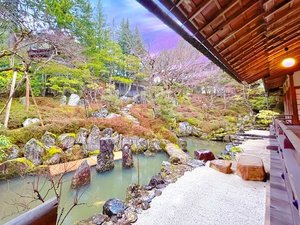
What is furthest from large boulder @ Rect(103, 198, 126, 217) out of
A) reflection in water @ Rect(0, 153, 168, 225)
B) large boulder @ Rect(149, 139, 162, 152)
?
large boulder @ Rect(149, 139, 162, 152)

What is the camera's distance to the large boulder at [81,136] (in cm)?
805

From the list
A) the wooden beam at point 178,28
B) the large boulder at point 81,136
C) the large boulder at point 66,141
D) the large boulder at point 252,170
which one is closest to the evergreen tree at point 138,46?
the large boulder at point 81,136

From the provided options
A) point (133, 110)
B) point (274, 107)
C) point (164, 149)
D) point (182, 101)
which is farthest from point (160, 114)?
point (274, 107)

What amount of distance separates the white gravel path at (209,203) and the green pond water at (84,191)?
5.59 feet

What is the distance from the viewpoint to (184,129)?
44.6ft

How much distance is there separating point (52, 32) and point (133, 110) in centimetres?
705

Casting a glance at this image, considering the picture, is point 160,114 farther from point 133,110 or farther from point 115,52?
point 115,52

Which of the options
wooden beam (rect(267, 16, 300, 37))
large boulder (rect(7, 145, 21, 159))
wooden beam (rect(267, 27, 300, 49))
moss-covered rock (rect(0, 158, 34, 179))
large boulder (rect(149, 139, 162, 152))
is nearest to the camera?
wooden beam (rect(267, 16, 300, 37))

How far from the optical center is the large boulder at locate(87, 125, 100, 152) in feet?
27.1

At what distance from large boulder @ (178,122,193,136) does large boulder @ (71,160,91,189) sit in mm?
8777

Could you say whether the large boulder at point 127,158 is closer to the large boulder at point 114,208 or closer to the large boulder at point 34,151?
the large boulder at point 34,151

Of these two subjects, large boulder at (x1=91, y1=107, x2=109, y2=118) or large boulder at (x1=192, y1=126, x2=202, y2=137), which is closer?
large boulder at (x1=91, y1=107, x2=109, y2=118)

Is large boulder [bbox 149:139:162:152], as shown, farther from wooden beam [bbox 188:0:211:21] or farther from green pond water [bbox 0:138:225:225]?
wooden beam [bbox 188:0:211:21]

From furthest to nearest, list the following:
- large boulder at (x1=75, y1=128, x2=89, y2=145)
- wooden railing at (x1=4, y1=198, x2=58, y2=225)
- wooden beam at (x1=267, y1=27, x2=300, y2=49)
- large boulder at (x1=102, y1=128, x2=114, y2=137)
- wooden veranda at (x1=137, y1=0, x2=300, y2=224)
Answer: large boulder at (x1=102, y1=128, x2=114, y2=137) < large boulder at (x1=75, y1=128, x2=89, y2=145) < wooden beam at (x1=267, y1=27, x2=300, y2=49) < wooden veranda at (x1=137, y1=0, x2=300, y2=224) < wooden railing at (x1=4, y1=198, x2=58, y2=225)
